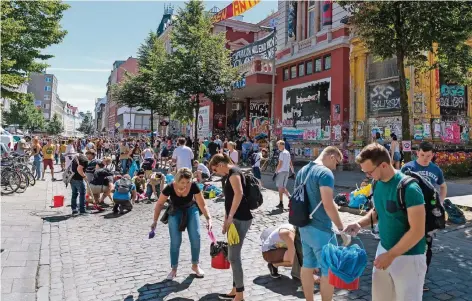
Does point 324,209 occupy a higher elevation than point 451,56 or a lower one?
lower

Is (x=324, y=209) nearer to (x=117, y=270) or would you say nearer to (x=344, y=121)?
(x=117, y=270)

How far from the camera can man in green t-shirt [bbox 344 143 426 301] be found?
272 cm

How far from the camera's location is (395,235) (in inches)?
114

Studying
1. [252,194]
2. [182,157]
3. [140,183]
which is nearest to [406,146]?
[182,157]

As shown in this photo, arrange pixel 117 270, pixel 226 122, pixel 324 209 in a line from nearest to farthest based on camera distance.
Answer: pixel 324 209, pixel 117 270, pixel 226 122

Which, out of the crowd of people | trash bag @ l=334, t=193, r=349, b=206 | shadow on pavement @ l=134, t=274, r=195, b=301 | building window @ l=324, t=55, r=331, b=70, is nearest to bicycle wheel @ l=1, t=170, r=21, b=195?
the crowd of people

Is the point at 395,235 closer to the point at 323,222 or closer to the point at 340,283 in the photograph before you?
the point at 340,283

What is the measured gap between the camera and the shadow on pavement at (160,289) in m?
4.65

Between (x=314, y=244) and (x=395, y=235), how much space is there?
110 centimetres

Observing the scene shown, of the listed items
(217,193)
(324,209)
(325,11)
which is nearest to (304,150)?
(325,11)

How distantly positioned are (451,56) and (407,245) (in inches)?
408

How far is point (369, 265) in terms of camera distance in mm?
5734

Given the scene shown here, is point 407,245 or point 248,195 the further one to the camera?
point 248,195

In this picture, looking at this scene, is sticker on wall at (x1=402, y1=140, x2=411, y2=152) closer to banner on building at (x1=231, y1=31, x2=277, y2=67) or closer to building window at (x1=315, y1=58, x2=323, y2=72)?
building window at (x1=315, y1=58, x2=323, y2=72)
